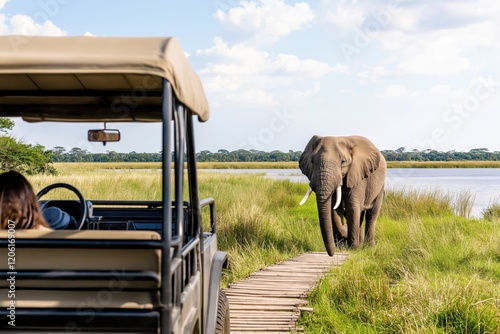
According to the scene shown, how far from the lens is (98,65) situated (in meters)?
2.79

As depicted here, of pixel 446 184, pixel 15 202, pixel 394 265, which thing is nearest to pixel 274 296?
pixel 394 265

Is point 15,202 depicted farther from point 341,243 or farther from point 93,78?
point 341,243

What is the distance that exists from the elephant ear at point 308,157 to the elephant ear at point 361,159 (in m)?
0.64

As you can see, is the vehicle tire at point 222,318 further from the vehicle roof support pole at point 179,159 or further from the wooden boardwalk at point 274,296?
the vehicle roof support pole at point 179,159

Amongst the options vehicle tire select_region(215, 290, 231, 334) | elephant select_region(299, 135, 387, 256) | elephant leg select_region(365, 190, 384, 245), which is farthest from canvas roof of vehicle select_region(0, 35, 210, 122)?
elephant leg select_region(365, 190, 384, 245)

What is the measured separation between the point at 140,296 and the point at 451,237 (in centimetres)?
930

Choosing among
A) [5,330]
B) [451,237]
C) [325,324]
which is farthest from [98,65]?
[451,237]

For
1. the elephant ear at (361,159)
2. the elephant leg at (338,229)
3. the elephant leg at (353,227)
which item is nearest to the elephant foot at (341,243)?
the elephant leg at (338,229)

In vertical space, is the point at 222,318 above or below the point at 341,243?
above

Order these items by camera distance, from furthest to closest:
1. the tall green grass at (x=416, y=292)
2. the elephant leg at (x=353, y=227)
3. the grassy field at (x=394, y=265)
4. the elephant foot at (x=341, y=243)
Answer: the elephant foot at (x=341, y=243) → the elephant leg at (x=353, y=227) → the grassy field at (x=394, y=265) → the tall green grass at (x=416, y=292)

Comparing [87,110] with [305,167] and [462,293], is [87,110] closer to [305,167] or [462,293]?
[462,293]

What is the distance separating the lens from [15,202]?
3.23 m

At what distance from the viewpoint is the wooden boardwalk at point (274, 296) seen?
618 cm

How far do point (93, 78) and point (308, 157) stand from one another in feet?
28.3
